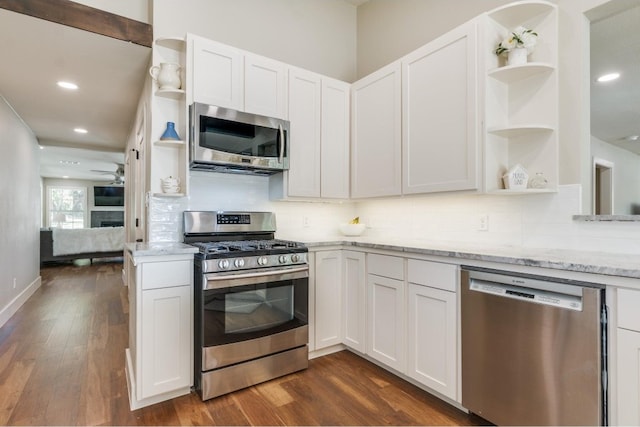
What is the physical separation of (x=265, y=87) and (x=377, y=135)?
99 centimetres

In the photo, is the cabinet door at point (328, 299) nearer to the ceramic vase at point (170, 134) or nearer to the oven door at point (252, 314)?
the oven door at point (252, 314)

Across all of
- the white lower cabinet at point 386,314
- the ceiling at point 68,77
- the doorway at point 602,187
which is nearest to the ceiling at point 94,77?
the ceiling at point 68,77

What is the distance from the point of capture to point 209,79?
2.30m

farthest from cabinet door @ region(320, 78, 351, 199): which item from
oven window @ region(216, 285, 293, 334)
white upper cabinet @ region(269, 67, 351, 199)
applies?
oven window @ region(216, 285, 293, 334)

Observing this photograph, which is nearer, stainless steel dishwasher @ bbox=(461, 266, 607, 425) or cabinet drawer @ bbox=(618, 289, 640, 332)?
cabinet drawer @ bbox=(618, 289, 640, 332)

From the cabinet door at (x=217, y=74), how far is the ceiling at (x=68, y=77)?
0.60 m

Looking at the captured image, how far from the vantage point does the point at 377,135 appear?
2725 millimetres

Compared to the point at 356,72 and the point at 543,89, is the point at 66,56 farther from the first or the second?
the point at 543,89

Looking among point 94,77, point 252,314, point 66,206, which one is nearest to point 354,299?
point 252,314

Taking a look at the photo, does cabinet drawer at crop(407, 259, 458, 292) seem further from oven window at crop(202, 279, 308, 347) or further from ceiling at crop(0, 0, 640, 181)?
ceiling at crop(0, 0, 640, 181)

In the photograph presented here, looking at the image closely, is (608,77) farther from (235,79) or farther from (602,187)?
(235,79)

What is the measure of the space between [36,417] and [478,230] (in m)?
2.98

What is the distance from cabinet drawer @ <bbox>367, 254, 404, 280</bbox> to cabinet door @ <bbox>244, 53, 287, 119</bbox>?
4.42 ft

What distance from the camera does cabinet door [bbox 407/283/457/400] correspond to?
1.87m
